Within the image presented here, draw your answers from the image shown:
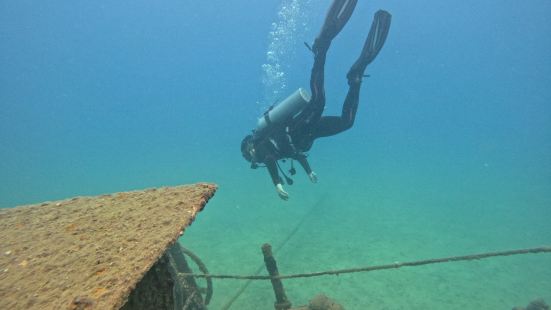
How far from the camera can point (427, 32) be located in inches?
4370

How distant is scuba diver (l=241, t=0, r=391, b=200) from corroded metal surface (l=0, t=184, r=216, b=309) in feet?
15.4

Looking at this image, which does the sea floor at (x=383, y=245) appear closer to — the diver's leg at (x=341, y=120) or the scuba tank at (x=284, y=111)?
the scuba tank at (x=284, y=111)

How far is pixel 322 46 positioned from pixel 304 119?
5.13ft

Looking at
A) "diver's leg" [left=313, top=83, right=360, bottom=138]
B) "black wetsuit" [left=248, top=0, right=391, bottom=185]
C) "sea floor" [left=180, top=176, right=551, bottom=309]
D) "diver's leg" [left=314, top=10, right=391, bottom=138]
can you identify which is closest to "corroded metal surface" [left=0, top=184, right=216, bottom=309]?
"black wetsuit" [left=248, top=0, right=391, bottom=185]

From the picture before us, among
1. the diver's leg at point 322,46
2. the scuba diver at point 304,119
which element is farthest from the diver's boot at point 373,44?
the diver's leg at point 322,46

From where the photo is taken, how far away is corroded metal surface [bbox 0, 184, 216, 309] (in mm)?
1064

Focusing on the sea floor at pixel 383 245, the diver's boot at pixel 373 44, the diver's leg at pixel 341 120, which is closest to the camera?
the diver's boot at pixel 373 44

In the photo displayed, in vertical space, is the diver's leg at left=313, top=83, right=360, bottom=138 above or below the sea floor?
above

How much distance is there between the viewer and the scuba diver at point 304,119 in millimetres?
6641

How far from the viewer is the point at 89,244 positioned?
1.39m

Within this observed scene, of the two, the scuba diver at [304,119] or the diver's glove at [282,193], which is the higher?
the scuba diver at [304,119]

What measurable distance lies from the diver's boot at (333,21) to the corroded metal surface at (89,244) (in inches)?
208

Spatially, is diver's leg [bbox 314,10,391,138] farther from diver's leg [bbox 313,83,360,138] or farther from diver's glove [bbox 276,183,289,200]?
diver's glove [bbox 276,183,289,200]

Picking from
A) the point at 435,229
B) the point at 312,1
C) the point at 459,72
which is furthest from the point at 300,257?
the point at 459,72
